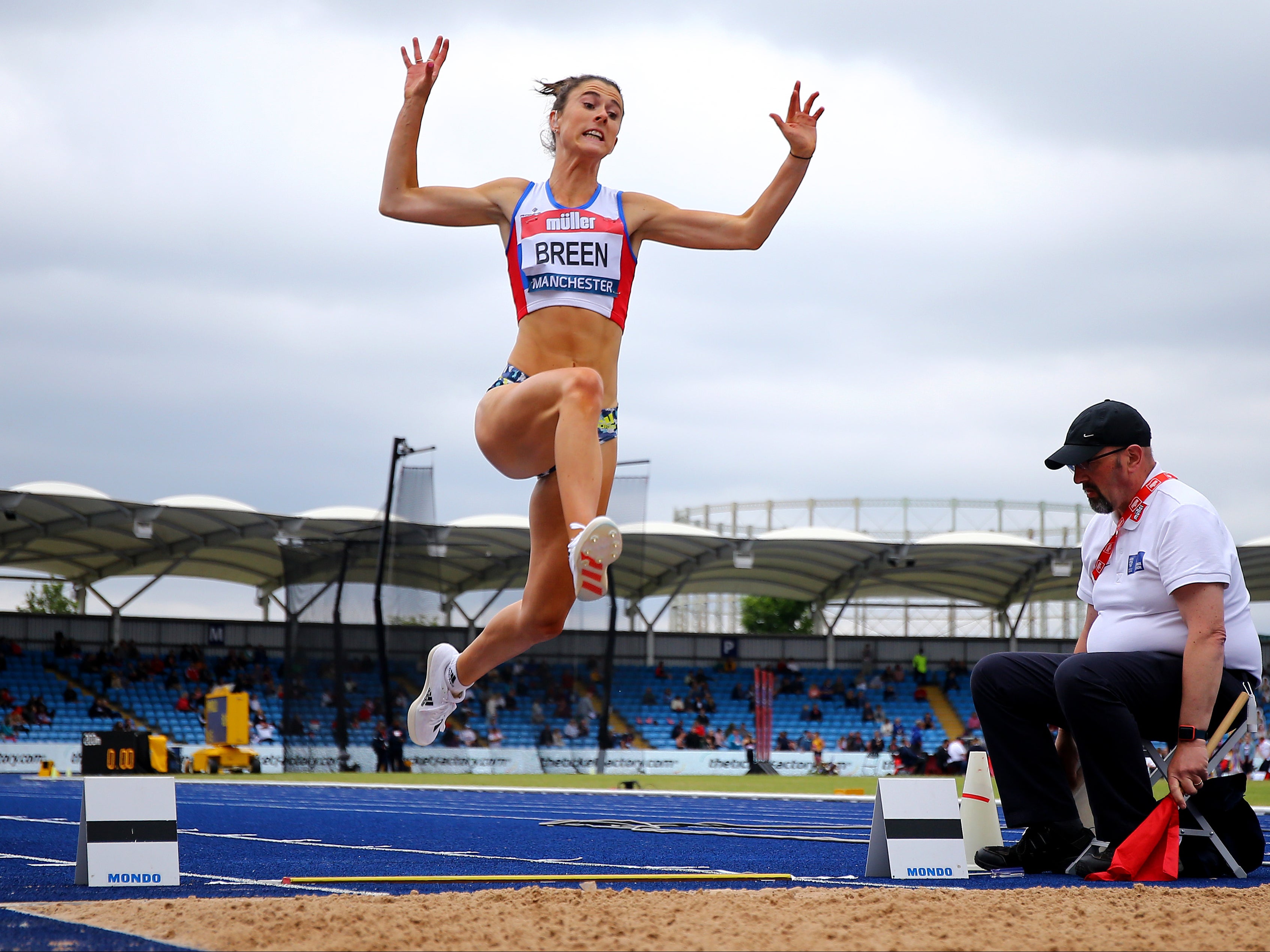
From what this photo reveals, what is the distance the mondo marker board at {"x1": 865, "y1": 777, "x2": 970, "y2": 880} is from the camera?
5.02 m

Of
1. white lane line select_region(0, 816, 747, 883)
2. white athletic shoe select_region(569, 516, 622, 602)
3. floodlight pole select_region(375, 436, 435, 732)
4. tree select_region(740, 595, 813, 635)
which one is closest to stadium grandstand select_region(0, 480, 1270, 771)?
floodlight pole select_region(375, 436, 435, 732)

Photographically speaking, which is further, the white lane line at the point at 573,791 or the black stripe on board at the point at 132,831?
the white lane line at the point at 573,791

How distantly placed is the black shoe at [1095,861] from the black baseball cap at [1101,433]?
1400mm

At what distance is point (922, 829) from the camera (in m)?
5.12

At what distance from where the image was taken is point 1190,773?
455 centimetres

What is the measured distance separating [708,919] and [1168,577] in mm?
2432

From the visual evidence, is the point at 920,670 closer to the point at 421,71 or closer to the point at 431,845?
the point at 431,845

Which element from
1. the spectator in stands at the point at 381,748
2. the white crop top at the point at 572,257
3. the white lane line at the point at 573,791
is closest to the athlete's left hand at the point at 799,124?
the white crop top at the point at 572,257

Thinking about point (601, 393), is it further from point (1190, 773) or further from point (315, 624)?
point (315, 624)

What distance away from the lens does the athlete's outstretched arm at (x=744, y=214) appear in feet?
15.2

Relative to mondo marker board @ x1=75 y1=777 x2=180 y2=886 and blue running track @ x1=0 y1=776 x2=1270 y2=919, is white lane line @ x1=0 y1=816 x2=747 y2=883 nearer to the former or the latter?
blue running track @ x1=0 y1=776 x2=1270 y2=919

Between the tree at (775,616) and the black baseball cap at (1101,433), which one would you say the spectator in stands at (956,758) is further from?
the tree at (775,616)

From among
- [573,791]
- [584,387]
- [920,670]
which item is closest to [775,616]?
[920,670]

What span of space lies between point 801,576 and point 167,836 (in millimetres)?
36262
